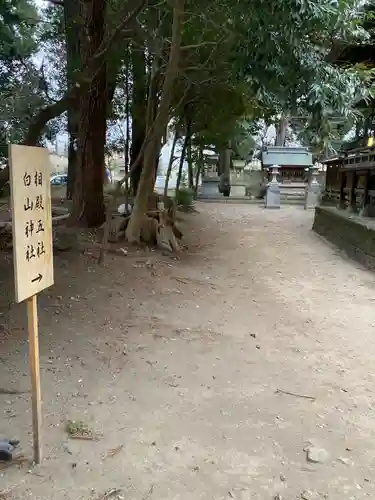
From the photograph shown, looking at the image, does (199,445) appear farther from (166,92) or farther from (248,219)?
(248,219)

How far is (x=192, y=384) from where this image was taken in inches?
141

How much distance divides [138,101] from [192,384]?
8672mm

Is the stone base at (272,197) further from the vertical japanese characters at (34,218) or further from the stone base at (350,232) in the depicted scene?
→ the vertical japanese characters at (34,218)

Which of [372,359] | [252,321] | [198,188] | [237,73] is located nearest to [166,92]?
[237,73]

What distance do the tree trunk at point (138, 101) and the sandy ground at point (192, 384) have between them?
4183 mm

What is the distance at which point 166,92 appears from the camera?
684cm

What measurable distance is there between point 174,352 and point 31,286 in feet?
6.59

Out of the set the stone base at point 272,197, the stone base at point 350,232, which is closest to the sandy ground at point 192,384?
the stone base at point 350,232

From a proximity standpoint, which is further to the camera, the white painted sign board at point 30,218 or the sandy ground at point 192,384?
the sandy ground at point 192,384

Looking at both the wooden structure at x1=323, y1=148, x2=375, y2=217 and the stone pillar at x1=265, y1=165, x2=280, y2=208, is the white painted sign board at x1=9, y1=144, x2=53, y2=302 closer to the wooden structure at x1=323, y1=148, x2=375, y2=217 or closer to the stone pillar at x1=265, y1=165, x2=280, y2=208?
the wooden structure at x1=323, y1=148, x2=375, y2=217

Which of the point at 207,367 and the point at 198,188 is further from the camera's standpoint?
the point at 198,188

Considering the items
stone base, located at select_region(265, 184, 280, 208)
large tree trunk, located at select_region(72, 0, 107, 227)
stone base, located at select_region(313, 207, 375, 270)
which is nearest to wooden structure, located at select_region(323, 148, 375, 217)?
stone base, located at select_region(313, 207, 375, 270)

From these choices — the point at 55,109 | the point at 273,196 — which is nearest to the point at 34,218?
the point at 55,109

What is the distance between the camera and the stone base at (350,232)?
8.00 metres
